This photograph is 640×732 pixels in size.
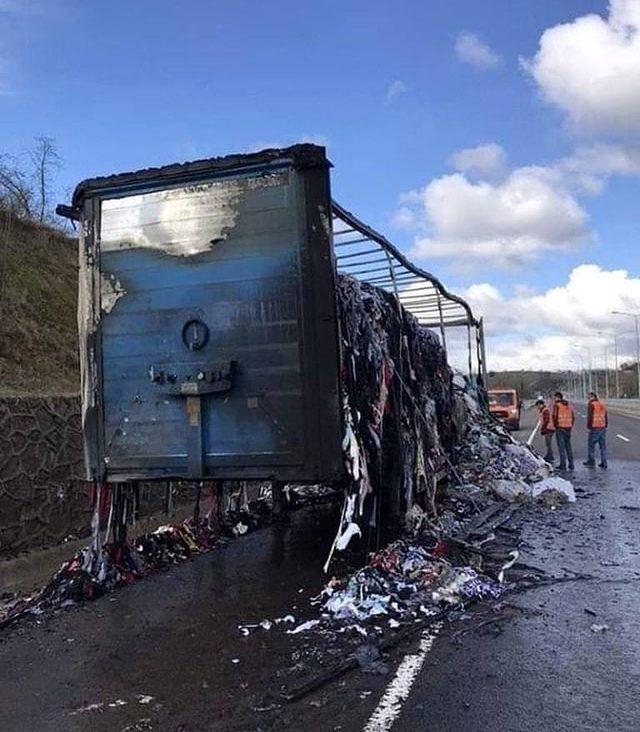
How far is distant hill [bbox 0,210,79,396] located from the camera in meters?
14.8

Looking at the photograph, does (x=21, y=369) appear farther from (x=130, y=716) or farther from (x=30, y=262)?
(x=130, y=716)

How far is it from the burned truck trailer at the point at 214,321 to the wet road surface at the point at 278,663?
3.84 ft

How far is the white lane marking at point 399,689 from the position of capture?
12.7ft

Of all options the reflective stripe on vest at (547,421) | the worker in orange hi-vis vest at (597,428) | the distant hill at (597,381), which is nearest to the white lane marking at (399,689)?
the worker in orange hi-vis vest at (597,428)

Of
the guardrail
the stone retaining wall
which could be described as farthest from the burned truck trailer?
the guardrail

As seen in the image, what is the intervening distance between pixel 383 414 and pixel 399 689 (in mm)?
3609

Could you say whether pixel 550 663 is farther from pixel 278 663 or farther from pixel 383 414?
pixel 383 414

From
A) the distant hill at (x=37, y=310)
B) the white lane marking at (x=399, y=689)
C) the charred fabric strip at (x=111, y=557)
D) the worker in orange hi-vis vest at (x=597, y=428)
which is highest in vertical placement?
the distant hill at (x=37, y=310)

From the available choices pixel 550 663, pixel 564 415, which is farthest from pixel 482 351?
pixel 550 663

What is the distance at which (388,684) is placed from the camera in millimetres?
4398

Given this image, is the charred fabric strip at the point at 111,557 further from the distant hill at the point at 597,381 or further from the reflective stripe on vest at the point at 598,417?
the distant hill at the point at 597,381

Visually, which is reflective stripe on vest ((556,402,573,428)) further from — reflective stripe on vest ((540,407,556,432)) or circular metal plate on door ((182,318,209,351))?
circular metal plate on door ((182,318,209,351))

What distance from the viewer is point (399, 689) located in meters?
4.31

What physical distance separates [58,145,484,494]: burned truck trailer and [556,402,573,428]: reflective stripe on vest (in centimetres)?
1159
